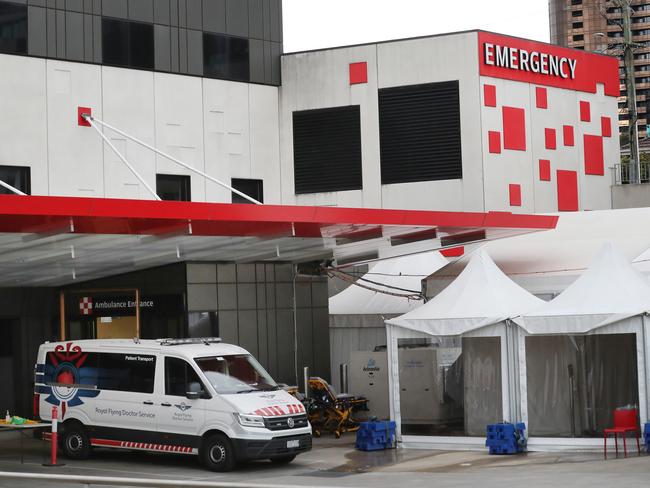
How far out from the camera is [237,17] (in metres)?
33.6

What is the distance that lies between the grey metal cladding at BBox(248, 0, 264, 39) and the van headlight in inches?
719

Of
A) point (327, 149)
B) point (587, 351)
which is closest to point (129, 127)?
point (327, 149)

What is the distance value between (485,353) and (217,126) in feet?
47.1

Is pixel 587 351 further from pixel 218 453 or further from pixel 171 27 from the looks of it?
pixel 171 27

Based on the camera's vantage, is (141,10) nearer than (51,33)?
No

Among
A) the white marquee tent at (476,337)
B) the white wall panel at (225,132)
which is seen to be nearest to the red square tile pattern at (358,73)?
the white wall panel at (225,132)

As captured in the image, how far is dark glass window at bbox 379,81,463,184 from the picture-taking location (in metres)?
33.8

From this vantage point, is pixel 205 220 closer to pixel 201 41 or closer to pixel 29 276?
pixel 29 276

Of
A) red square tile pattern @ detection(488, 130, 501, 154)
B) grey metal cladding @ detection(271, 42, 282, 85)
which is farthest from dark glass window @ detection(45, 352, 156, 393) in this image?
red square tile pattern @ detection(488, 130, 501, 154)

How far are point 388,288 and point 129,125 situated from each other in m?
8.34

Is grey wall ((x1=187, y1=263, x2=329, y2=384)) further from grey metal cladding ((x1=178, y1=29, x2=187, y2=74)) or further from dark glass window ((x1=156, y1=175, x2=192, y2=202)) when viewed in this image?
grey metal cladding ((x1=178, y1=29, x2=187, y2=74))

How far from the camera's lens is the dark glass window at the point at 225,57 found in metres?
32.8

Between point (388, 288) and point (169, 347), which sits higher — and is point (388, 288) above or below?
above

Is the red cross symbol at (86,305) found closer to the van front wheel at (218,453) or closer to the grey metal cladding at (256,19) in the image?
the van front wheel at (218,453)
